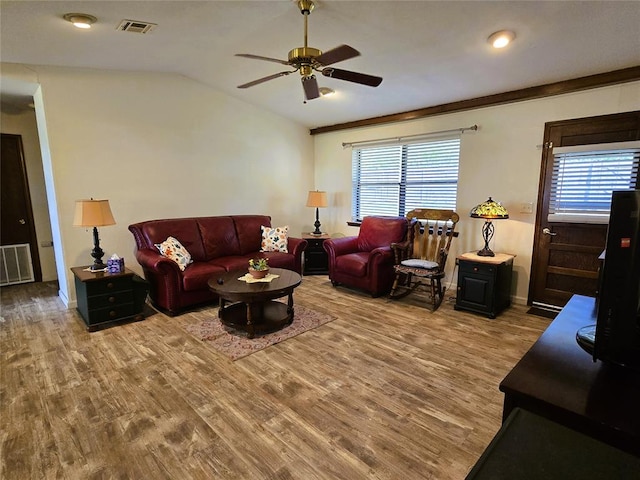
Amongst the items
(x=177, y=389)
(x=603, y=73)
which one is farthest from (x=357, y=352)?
(x=603, y=73)

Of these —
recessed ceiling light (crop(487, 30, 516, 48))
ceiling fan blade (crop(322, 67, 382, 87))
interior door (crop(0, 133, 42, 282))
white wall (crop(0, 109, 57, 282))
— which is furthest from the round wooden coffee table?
interior door (crop(0, 133, 42, 282))

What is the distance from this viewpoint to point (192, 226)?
14.3 feet

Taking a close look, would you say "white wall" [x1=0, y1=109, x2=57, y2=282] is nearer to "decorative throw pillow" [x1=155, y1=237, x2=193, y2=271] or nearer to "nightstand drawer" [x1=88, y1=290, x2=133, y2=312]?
"decorative throw pillow" [x1=155, y1=237, x2=193, y2=271]

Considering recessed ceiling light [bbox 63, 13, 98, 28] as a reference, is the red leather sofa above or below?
below

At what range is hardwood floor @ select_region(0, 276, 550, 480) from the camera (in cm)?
173

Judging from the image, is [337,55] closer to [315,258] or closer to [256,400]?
[256,400]

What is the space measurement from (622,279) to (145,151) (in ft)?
15.4

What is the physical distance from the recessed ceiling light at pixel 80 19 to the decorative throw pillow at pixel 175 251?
213 cm

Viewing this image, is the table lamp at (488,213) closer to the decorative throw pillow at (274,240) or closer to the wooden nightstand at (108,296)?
the decorative throw pillow at (274,240)

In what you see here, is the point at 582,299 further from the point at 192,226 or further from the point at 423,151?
the point at 192,226

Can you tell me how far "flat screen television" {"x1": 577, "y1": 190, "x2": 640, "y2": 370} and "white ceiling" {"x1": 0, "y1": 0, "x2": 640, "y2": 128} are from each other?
7.09 ft

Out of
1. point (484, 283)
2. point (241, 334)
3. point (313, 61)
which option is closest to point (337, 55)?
point (313, 61)

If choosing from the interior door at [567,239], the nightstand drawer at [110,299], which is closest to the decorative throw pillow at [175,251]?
the nightstand drawer at [110,299]

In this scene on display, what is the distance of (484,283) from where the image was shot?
11.8ft
